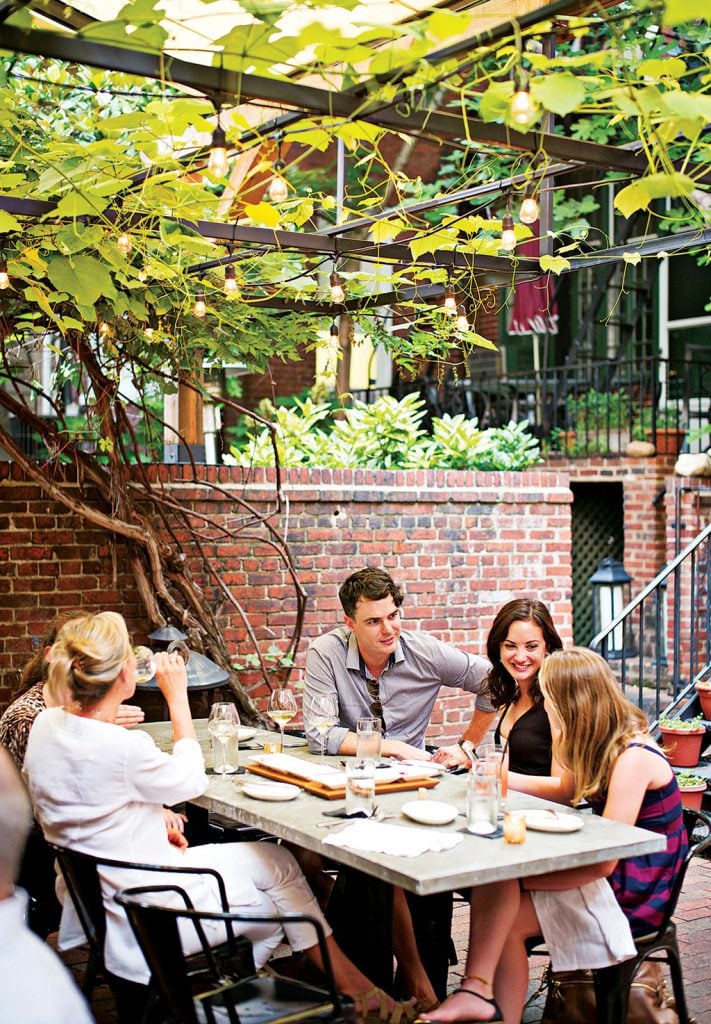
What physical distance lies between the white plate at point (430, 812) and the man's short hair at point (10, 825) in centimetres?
151

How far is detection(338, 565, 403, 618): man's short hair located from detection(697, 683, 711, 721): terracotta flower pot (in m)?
2.82

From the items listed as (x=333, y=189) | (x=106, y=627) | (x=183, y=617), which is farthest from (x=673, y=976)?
(x=333, y=189)

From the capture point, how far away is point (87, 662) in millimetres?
3326

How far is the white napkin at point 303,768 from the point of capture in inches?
147

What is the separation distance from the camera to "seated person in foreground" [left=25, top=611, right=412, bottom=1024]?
321cm

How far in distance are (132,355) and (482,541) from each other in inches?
102

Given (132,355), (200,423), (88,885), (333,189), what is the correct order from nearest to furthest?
1. (88,885)
2. (132,355)
3. (200,423)
4. (333,189)

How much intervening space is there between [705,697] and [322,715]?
320 centimetres

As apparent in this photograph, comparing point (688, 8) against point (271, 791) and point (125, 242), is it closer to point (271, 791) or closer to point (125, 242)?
point (125, 242)

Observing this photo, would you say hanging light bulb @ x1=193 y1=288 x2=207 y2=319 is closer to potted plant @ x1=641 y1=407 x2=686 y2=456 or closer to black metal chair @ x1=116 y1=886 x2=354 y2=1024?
black metal chair @ x1=116 y1=886 x2=354 y2=1024

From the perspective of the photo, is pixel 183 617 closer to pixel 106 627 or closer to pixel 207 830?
pixel 207 830

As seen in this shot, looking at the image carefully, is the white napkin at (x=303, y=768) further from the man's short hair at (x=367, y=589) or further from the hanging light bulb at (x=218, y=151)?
the hanging light bulb at (x=218, y=151)

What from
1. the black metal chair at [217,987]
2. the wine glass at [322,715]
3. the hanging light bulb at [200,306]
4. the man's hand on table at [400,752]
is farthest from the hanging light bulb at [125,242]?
the black metal chair at [217,987]

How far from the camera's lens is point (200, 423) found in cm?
739
